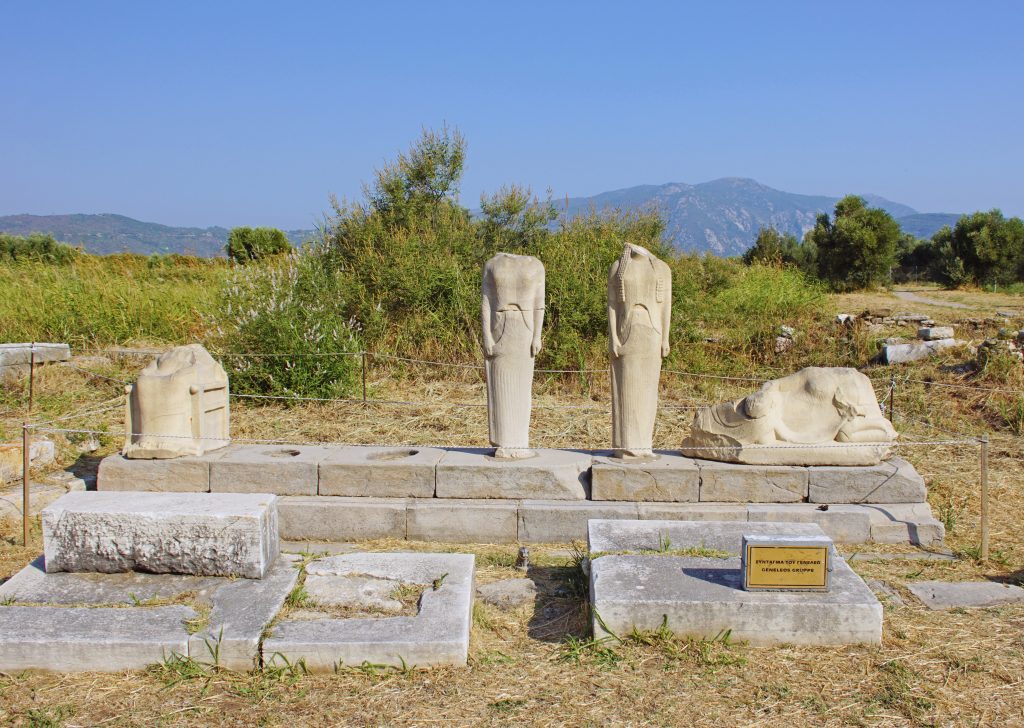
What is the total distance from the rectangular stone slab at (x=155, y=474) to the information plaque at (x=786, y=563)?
4072 mm

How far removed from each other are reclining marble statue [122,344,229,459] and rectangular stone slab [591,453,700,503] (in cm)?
300

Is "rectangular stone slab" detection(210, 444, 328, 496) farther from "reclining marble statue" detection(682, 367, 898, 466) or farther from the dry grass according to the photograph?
"reclining marble statue" detection(682, 367, 898, 466)

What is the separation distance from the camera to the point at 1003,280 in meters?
21.7

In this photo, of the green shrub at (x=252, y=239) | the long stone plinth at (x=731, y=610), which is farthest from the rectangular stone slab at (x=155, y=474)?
the green shrub at (x=252, y=239)

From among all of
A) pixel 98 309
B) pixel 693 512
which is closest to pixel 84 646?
pixel 693 512

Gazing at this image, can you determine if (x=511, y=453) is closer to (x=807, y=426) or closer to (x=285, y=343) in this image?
(x=807, y=426)

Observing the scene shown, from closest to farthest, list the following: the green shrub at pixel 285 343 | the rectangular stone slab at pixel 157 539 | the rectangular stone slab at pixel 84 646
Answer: the rectangular stone slab at pixel 84 646, the rectangular stone slab at pixel 157 539, the green shrub at pixel 285 343

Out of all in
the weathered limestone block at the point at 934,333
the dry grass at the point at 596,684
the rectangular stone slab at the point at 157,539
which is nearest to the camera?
the dry grass at the point at 596,684

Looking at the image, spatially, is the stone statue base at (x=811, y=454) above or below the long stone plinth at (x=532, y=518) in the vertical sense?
above

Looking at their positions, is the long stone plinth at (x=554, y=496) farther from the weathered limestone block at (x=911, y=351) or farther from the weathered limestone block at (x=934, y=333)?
the weathered limestone block at (x=934, y=333)

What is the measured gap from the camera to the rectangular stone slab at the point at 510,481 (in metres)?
6.04

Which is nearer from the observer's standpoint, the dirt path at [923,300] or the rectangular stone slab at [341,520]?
the rectangular stone slab at [341,520]

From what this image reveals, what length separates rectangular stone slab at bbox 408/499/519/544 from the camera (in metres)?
5.91

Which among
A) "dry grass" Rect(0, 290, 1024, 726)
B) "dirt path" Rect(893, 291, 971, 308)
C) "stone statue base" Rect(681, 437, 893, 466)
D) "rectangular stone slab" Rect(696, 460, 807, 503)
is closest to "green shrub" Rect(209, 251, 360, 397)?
"dry grass" Rect(0, 290, 1024, 726)
